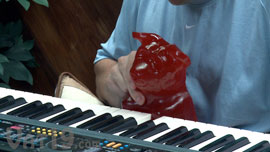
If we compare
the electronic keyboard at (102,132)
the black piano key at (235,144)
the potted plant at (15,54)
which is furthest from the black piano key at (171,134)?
the potted plant at (15,54)

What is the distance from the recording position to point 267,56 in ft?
4.77

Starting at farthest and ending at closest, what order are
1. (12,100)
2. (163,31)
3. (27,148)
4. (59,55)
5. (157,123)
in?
(59,55) < (163,31) < (12,100) < (157,123) < (27,148)

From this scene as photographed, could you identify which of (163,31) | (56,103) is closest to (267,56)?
(163,31)

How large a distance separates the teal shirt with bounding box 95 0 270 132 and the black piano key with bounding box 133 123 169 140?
446 mm

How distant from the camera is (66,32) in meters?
2.55

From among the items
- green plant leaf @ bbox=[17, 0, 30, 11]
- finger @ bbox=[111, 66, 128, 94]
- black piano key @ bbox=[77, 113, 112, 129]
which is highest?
green plant leaf @ bbox=[17, 0, 30, 11]

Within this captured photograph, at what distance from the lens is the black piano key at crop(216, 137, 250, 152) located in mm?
943

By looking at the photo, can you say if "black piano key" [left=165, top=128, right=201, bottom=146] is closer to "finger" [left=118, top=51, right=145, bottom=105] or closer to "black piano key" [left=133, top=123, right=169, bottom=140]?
"black piano key" [left=133, top=123, right=169, bottom=140]

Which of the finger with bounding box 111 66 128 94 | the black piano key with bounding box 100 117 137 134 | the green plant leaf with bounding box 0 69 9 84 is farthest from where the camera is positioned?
the green plant leaf with bounding box 0 69 9 84

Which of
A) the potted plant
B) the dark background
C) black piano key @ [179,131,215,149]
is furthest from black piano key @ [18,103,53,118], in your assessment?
the potted plant

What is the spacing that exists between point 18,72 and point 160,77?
1628 millimetres

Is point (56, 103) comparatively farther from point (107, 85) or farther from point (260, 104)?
point (260, 104)

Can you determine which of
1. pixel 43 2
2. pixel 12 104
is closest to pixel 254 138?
pixel 12 104

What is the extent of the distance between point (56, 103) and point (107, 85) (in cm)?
29
